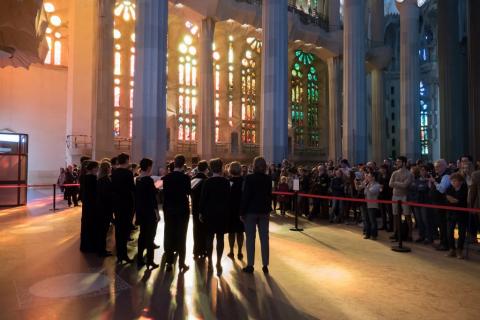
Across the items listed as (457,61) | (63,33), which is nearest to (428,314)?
(457,61)

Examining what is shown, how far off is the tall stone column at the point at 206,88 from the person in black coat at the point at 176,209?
19.9 m

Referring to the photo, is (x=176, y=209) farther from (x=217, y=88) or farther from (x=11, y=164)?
(x=217, y=88)

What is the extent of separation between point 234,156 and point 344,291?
87.6 ft

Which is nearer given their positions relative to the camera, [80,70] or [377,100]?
[80,70]

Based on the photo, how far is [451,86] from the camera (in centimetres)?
2169

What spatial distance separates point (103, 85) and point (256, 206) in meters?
18.7

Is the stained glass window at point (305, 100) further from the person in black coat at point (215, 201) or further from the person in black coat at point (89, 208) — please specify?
the person in black coat at point (215, 201)

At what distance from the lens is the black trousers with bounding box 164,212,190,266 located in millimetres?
6090

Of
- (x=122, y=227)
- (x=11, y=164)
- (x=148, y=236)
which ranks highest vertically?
(x=11, y=164)

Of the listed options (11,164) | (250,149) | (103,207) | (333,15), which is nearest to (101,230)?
(103,207)

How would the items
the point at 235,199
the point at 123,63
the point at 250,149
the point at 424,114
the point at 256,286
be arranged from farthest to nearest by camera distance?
the point at 424,114 → the point at 250,149 → the point at 123,63 → the point at 235,199 → the point at 256,286

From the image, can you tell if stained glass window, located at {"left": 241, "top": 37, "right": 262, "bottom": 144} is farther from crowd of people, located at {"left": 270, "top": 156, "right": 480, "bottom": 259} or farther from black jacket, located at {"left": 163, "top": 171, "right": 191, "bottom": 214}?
black jacket, located at {"left": 163, "top": 171, "right": 191, "bottom": 214}

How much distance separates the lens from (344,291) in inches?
205

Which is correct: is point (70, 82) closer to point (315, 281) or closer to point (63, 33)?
point (63, 33)
